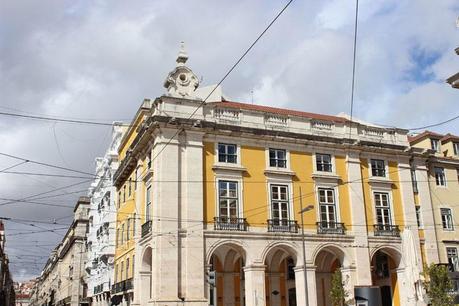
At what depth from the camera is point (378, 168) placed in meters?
38.8

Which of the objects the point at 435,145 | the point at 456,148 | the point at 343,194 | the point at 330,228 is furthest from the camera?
the point at 456,148

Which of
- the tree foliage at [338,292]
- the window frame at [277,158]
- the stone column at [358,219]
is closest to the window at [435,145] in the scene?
the stone column at [358,219]

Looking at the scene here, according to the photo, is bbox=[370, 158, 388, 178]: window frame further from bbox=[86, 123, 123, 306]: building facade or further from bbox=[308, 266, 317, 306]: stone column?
bbox=[86, 123, 123, 306]: building facade

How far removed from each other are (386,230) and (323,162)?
21.3 feet

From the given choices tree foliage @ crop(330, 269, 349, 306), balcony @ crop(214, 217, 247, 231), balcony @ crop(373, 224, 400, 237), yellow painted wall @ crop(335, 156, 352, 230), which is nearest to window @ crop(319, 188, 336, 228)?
yellow painted wall @ crop(335, 156, 352, 230)

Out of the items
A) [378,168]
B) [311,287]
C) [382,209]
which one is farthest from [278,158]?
[382,209]

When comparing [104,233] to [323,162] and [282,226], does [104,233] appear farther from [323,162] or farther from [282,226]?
[323,162]

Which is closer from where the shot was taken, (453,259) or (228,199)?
(228,199)

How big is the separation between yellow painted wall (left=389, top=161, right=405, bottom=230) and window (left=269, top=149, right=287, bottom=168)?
28.7 feet

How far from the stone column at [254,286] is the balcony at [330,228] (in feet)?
16.9

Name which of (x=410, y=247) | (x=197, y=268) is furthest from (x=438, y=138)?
(x=197, y=268)

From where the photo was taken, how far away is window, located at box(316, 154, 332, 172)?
121 feet

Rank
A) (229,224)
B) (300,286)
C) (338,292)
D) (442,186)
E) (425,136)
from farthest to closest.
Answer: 1. (425,136)
2. (442,186)
3. (300,286)
4. (229,224)
5. (338,292)

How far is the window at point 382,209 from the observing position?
1480 inches
